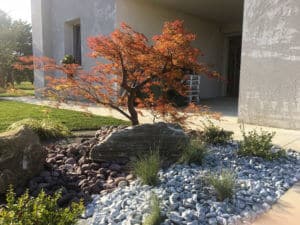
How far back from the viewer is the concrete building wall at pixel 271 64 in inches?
237

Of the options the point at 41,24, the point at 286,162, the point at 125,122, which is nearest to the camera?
the point at 286,162

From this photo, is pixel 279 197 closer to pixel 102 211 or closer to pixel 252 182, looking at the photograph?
pixel 252 182

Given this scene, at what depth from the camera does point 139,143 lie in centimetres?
396

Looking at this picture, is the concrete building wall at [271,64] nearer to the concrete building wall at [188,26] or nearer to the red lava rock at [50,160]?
the red lava rock at [50,160]

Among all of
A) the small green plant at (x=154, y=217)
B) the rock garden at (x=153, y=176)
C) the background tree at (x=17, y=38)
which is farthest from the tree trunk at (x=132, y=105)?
the background tree at (x=17, y=38)

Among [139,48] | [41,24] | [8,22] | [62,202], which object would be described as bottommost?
[62,202]

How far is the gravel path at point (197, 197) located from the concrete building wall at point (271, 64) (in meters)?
2.67

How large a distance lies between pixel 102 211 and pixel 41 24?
1225cm

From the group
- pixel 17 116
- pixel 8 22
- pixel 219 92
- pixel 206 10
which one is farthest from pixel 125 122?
pixel 8 22

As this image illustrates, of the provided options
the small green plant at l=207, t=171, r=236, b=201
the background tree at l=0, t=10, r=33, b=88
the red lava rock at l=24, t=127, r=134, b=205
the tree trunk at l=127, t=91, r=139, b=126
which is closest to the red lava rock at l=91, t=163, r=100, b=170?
the red lava rock at l=24, t=127, r=134, b=205

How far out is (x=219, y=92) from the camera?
1409 centimetres

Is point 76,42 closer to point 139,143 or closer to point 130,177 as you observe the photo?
point 139,143

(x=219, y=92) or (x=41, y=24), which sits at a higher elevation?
(x=41, y=24)

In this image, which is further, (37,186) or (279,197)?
(37,186)
